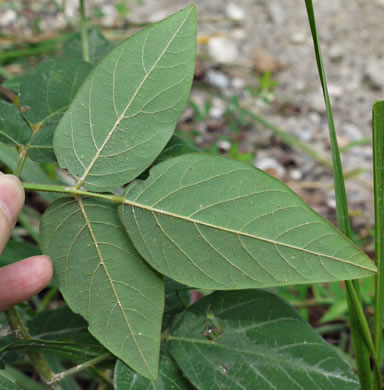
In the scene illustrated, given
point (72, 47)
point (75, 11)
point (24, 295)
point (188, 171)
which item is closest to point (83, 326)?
point (24, 295)

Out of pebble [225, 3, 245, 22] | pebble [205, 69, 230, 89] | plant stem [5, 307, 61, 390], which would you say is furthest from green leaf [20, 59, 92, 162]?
pebble [225, 3, 245, 22]

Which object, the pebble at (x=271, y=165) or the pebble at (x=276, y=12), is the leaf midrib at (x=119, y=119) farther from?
the pebble at (x=276, y=12)

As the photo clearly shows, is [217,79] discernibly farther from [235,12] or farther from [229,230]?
[229,230]

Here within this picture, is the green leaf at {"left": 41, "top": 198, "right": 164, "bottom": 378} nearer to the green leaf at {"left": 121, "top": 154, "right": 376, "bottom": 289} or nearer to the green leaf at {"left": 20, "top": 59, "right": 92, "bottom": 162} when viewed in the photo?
the green leaf at {"left": 121, "top": 154, "right": 376, "bottom": 289}

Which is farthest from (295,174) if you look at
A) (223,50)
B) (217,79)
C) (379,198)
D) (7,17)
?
(7,17)

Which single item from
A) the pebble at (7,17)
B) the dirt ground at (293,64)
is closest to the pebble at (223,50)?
the dirt ground at (293,64)

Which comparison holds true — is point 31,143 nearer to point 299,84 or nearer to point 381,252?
point 381,252
